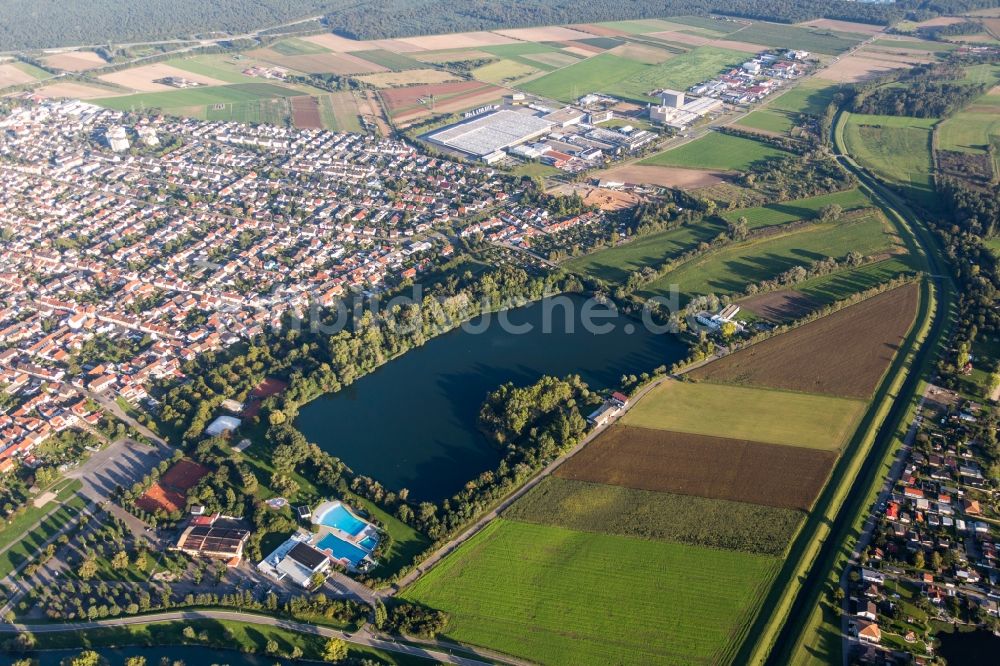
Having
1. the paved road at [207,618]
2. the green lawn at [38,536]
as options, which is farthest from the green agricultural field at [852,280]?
the green lawn at [38,536]

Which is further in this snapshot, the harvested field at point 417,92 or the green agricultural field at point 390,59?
the green agricultural field at point 390,59

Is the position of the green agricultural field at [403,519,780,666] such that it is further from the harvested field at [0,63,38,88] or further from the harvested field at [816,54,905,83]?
the harvested field at [0,63,38,88]

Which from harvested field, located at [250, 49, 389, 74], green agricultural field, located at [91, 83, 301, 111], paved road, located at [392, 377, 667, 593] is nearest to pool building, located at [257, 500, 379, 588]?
paved road, located at [392, 377, 667, 593]

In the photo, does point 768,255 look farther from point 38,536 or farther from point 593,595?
point 38,536

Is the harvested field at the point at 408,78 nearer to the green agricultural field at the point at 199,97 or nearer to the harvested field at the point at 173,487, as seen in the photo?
the green agricultural field at the point at 199,97

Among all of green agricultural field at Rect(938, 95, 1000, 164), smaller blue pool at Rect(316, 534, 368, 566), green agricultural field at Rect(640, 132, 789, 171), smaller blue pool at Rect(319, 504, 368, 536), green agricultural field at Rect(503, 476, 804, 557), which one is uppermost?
green agricultural field at Rect(938, 95, 1000, 164)

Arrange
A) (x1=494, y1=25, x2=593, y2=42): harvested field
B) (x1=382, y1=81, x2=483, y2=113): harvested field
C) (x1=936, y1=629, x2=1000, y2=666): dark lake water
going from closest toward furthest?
1. (x1=936, y1=629, x2=1000, y2=666): dark lake water
2. (x1=382, y1=81, x2=483, y2=113): harvested field
3. (x1=494, y1=25, x2=593, y2=42): harvested field
